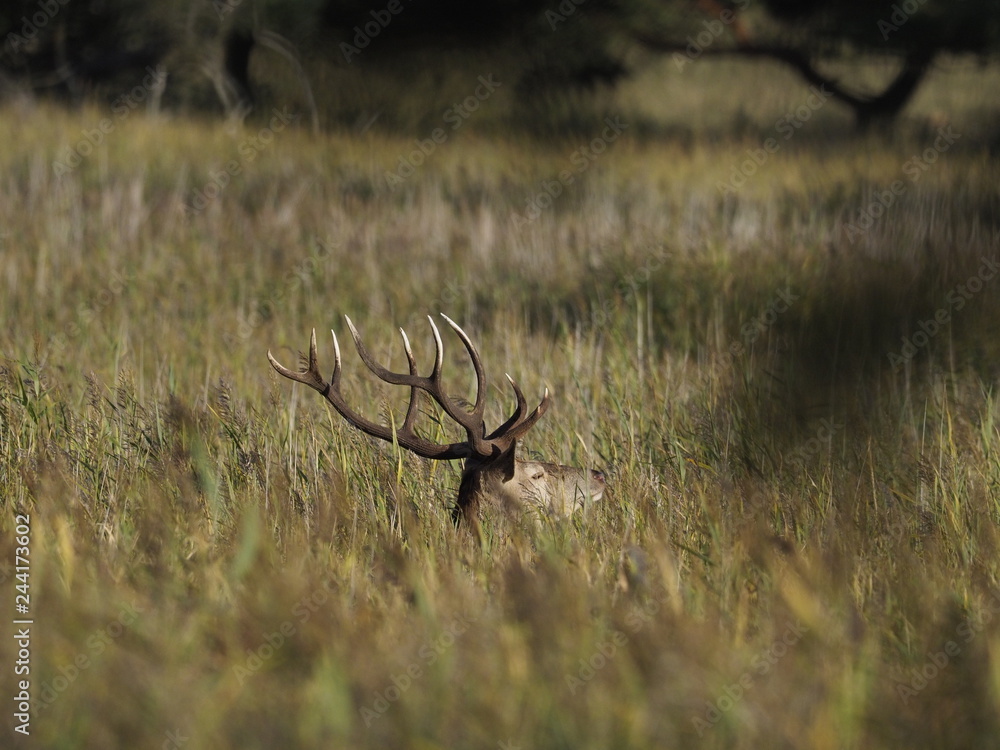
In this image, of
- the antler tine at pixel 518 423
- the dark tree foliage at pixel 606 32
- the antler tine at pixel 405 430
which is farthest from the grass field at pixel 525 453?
the dark tree foliage at pixel 606 32

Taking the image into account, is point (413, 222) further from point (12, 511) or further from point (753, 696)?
point (753, 696)

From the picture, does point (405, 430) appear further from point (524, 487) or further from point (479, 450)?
point (524, 487)

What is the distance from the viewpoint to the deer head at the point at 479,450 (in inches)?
99.3

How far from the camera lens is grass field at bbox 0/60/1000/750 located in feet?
5.22

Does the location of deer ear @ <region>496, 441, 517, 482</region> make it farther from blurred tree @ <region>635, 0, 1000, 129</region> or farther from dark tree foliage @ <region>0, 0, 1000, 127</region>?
blurred tree @ <region>635, 0, 1000, 129</region>

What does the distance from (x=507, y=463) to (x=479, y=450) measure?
0.24 feet

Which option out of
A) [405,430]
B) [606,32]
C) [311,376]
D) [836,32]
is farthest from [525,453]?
[836,32]

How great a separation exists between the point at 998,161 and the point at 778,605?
5191mm

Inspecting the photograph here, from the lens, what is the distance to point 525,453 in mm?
3023

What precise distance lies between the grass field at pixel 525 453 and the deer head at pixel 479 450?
0.07 meters

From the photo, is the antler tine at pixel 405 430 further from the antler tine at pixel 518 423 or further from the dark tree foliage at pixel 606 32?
the dark tree foliage at pixel 606 32

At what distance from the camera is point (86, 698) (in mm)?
1610

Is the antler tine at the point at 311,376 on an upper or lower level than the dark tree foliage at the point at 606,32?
lower

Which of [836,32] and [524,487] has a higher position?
[836,32]
